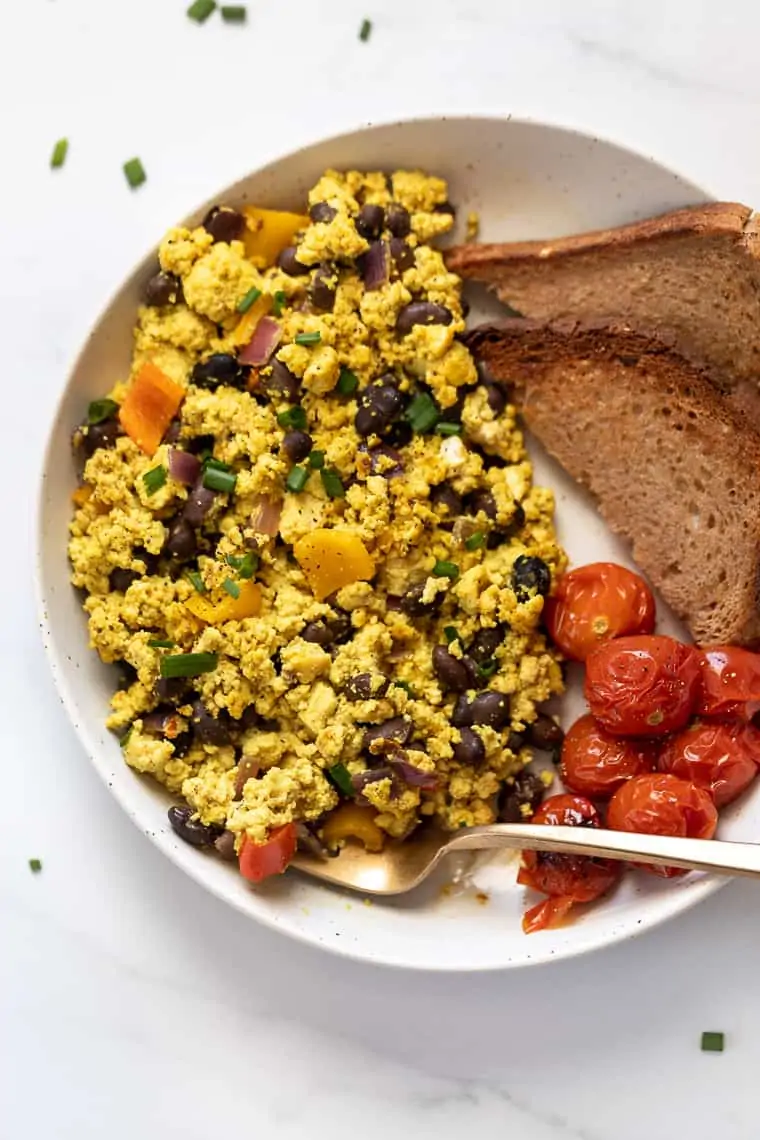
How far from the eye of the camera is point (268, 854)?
8.77ft

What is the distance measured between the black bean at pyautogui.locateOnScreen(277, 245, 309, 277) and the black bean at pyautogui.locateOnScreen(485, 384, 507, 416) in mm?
553

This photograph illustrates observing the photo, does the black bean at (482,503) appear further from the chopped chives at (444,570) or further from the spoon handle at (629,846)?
the spoon handle at (629,846)

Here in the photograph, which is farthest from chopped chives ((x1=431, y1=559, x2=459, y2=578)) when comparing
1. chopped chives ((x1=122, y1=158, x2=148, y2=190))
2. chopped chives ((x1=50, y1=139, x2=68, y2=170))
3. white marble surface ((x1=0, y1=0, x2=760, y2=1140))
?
chopped chives ((x1=50, y1=139, x2=68, y2=170))

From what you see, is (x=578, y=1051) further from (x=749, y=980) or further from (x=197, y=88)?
(x=197, y=88)

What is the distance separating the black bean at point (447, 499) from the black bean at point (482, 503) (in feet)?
0.16

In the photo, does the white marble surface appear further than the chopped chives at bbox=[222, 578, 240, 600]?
Yes

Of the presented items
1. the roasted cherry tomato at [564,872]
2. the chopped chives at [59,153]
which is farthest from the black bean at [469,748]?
the chopped chives at [59,153]

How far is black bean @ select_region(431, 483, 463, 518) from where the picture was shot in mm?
2760

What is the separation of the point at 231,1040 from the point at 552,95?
2.76 m

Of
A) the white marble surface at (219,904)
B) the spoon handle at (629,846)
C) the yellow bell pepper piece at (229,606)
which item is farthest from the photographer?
the white marble surface at (219,904)

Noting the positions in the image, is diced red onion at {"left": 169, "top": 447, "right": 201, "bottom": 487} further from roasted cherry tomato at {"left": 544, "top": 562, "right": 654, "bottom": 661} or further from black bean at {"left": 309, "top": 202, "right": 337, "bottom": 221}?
roasted cherry tomato at {"left": 544, "top": 562, "right": 654, "bottom": 661}

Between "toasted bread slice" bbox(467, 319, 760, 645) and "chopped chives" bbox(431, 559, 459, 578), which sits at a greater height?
"toasted bread slice" bbox(467, 319, 760, 645)

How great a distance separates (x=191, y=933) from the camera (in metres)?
3.11

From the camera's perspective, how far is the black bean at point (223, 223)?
275cm
